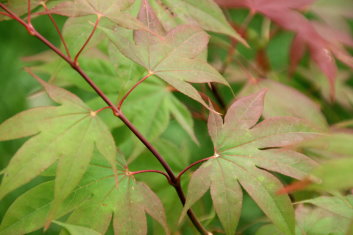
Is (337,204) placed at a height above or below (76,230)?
below

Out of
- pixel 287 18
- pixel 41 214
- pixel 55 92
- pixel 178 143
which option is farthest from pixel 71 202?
pixel 178 143

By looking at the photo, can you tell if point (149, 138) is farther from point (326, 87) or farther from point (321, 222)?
point (326, 87)

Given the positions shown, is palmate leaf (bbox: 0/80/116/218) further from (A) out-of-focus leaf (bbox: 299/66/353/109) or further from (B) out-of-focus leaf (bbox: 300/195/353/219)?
(A) out-of-focus leaf (bbox: 299/66/353/109)

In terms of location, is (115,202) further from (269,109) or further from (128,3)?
(269,109)

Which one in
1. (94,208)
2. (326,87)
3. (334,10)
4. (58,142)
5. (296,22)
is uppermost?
(58,142)

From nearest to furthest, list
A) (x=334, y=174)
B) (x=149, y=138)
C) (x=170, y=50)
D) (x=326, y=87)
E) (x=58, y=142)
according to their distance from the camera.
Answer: (x=334, y=174), (x=58, y=142), (x=170, y=50), (x=149, y=138), (x=326, y=87)

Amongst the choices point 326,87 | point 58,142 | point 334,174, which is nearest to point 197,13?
point 58,142

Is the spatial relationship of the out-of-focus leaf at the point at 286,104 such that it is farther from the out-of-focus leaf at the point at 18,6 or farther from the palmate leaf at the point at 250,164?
the out-of-focus leaf at the point at 18,6
